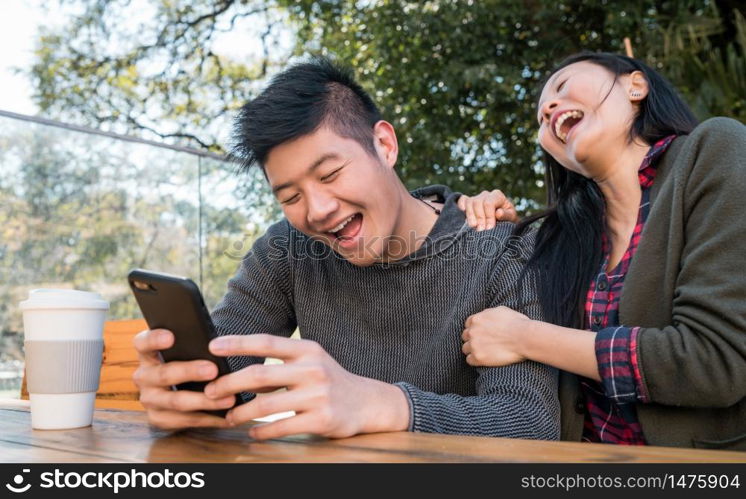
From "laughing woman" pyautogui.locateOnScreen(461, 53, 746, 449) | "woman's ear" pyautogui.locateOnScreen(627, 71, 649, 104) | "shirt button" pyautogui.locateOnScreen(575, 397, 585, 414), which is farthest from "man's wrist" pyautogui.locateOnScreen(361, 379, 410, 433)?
"woman's ear" pyautogui.locateOnScreen(627, 71, 649, 104)

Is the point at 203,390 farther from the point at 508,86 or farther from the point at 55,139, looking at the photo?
the point at 508,86

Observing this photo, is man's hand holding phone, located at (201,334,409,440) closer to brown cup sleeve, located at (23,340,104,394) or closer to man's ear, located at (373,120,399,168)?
brown cup sleeve, located at (23,340,104,394)

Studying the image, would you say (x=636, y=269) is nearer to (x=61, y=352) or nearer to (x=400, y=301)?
(x=400, y=301)

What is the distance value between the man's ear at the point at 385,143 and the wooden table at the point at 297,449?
0.81 m

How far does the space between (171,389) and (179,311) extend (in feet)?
0.66

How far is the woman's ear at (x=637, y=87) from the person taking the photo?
5.63ft

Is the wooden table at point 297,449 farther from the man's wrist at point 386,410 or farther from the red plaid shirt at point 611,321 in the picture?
the red plaid shirt at point 611,321

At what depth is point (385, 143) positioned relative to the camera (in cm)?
175

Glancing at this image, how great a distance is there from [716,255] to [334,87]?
0.92m

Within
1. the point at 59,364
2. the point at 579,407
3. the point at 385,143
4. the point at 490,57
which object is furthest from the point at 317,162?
the point at 490,57

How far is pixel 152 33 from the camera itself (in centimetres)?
902

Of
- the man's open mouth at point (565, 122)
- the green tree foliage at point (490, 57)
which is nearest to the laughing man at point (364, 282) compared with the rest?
the man's open mouth at point (565, 122)

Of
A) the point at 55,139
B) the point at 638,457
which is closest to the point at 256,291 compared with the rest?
the point at 638,457

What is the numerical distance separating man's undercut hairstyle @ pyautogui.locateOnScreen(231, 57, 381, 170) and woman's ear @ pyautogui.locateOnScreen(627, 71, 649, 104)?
0.66 m
